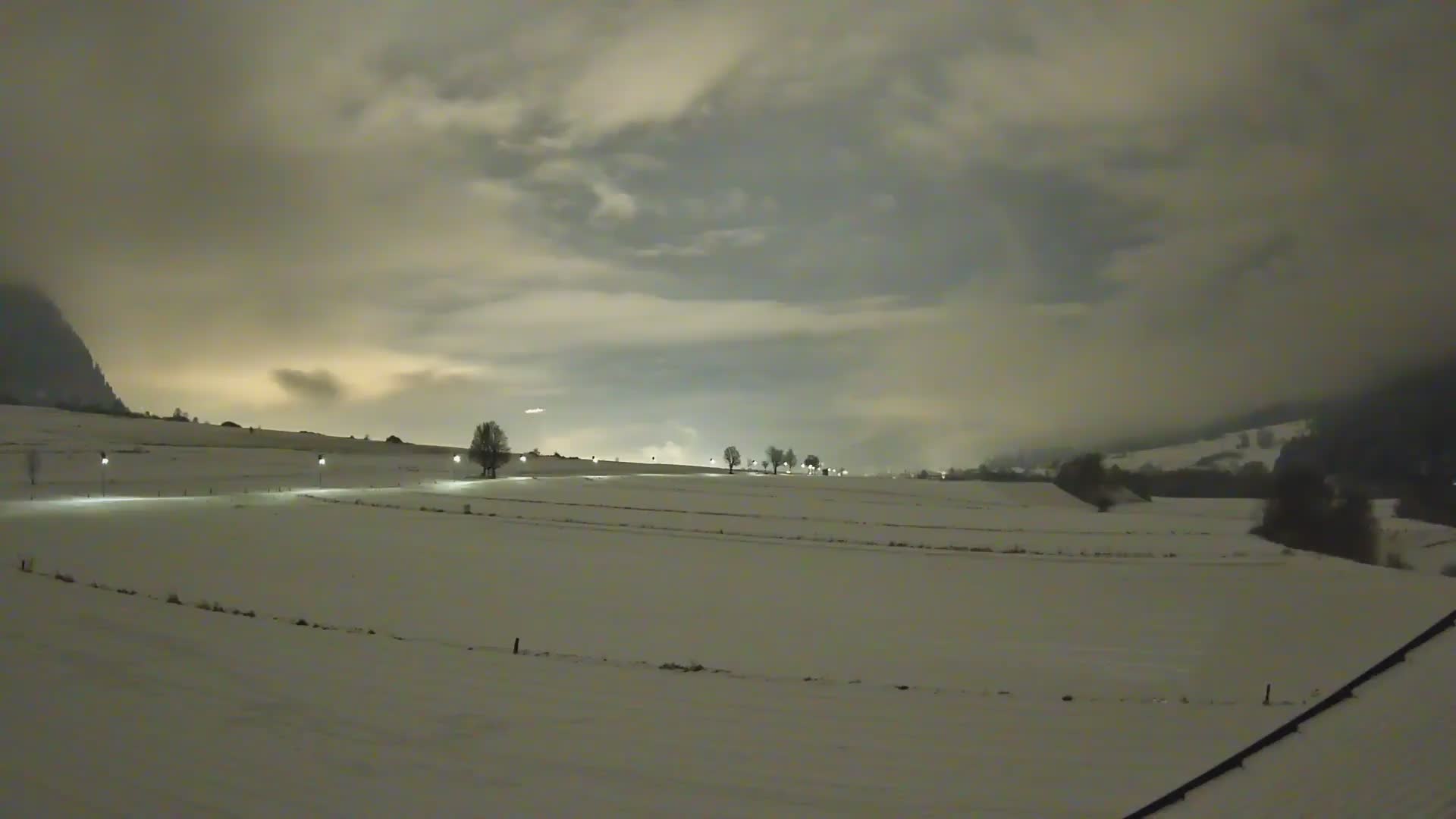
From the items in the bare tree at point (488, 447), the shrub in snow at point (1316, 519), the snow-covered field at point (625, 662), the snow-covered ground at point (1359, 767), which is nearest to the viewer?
the snow-covered field at point (625, 662)

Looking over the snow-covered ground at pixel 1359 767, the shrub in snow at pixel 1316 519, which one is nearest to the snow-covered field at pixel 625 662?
the snow-covered ground at pixel 1359 767

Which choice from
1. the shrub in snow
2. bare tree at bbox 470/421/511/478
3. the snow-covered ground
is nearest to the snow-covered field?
the snow-covered ground

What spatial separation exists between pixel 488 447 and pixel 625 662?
309 ft

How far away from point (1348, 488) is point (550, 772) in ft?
259

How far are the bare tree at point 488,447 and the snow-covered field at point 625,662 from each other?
174ft

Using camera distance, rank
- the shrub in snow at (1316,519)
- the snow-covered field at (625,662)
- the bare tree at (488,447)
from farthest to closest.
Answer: the bare tree at (488,447) → the shrub in snow at (1316,519) → the snow-covered field at (625,662)

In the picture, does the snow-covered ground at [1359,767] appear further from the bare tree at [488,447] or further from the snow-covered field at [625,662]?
the bare tree at [488,447]

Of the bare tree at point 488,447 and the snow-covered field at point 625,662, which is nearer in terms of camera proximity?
the snow-covered field at point 625,662

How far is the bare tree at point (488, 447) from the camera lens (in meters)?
108

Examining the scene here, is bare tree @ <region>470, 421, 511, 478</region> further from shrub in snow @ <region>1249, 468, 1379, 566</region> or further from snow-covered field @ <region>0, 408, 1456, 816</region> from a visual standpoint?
shrub in snow @ <region>1249, 468, 1379, 566</region>

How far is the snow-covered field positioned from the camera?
407 inches

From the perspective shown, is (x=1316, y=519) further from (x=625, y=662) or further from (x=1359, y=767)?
(x=625, y=662)

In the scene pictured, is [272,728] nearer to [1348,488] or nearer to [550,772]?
[550,772]

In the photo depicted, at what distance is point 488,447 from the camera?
108m
